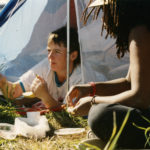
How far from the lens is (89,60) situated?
1983 millimetres

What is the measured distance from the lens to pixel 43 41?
2312mm

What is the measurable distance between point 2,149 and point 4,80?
0.96m

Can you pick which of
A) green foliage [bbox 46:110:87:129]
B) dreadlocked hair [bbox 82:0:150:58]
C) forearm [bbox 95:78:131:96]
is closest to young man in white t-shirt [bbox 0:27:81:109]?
green foliage [bbox 46:110:87:129]

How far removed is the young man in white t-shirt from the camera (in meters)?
2.11

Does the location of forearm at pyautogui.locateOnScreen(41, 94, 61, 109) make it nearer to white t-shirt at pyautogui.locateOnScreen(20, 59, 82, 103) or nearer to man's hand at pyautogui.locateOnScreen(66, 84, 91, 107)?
white t-shirt at pyautogui.locateOnScreen(20, 59, 82, 103)

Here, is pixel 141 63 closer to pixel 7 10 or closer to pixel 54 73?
pixel 54 73

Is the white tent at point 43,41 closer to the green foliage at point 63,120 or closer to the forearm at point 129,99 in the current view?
the green foliage at point 63,120

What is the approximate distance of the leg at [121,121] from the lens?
3.63 ft

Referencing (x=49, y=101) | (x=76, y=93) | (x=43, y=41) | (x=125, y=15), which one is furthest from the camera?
(x=43, y=41)

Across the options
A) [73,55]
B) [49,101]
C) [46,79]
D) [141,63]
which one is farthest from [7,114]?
[141,63]

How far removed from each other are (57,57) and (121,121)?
3.64ft

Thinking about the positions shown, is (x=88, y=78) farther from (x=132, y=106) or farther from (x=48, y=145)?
(x=132, y=106)

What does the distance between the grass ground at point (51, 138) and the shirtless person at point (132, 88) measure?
0.44ft

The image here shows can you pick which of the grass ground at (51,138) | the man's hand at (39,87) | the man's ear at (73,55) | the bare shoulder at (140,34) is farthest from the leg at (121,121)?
the man's ear at (73,55)
